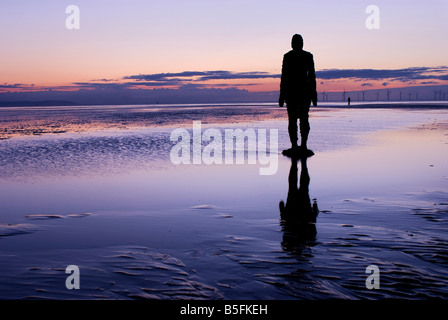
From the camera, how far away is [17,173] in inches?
373

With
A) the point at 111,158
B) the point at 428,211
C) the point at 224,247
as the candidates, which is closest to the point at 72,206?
the point at 224,247

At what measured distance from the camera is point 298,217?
5512 millimetres

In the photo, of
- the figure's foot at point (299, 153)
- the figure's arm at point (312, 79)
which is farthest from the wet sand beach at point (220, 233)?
the figure's arm at point (312, 79)

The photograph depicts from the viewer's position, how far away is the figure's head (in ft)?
40.1

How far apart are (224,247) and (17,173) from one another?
678 centimetres

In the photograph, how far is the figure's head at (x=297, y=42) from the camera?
12.2m

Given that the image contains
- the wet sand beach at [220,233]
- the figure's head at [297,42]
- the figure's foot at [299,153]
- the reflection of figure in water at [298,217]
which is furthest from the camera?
the figure's foot at [299,153]

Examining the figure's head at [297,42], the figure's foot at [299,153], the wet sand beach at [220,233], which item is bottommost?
the wet sand beach at [220,233]

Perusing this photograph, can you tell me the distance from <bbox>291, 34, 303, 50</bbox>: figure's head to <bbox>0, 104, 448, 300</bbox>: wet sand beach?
404 cm

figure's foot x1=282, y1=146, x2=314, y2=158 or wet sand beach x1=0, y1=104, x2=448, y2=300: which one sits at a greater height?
figure's foot x1=282, y1=146, x2=314, y2=158

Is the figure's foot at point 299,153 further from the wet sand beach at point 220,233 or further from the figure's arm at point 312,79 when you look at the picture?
the wet sand beach at point 220,233

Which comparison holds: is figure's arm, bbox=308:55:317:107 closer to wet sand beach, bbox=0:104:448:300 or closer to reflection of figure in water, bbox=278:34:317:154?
reflection of figure in water, bbox=278:34:317:154

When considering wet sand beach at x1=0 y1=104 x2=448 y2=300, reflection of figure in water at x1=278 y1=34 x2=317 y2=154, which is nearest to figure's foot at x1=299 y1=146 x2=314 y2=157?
reflection of figure in water at x1=278 y1=34 x2=317 y2=154
